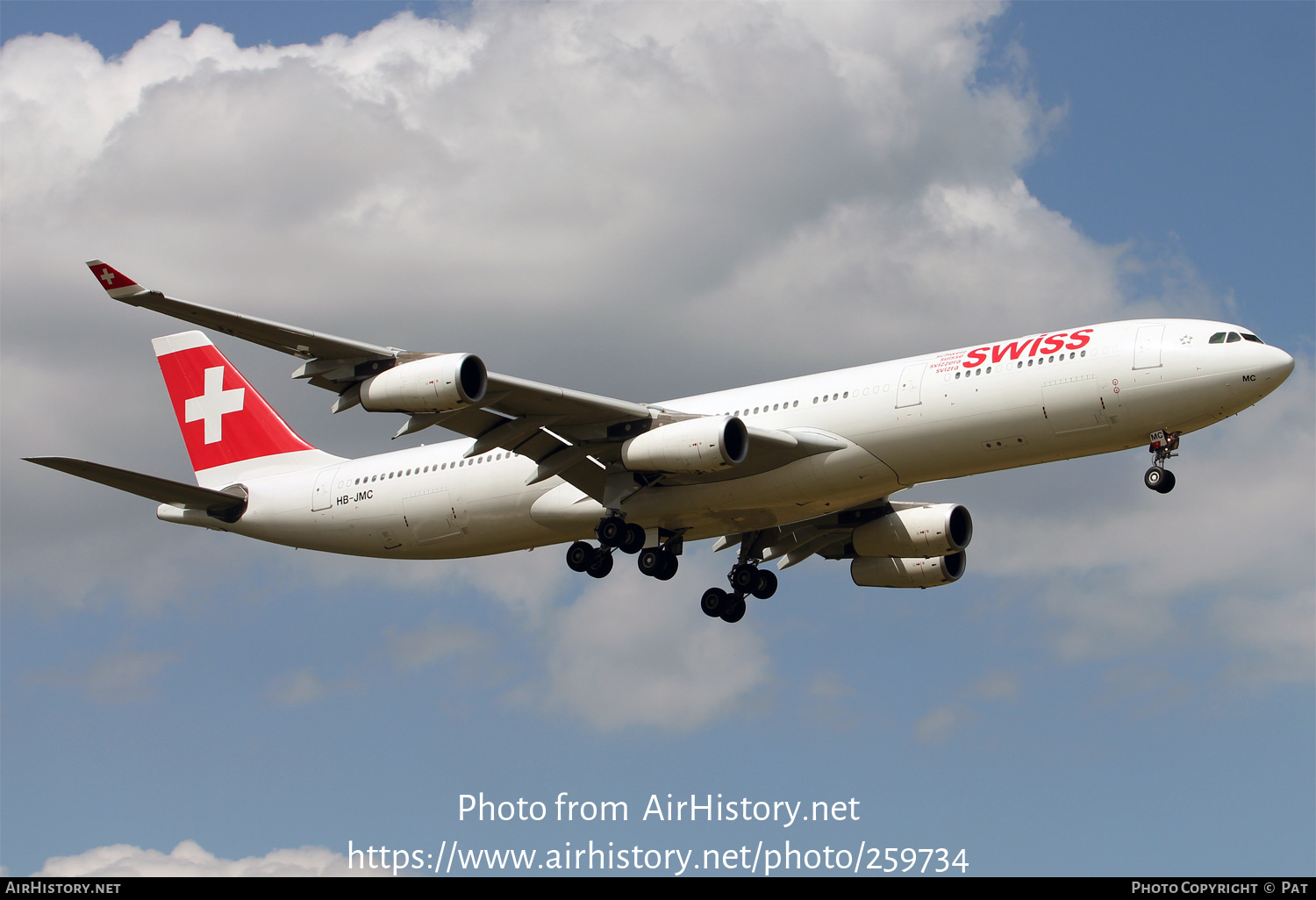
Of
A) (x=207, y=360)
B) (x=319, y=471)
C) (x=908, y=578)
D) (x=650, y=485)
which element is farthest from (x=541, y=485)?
(x=207, y=360)

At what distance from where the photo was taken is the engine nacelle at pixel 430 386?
106ft

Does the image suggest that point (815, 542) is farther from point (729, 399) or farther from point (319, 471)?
point (319, 471)

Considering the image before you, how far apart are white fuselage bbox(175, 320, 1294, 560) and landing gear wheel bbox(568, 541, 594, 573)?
497 mm

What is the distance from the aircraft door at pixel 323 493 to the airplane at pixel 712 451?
0.07 meters

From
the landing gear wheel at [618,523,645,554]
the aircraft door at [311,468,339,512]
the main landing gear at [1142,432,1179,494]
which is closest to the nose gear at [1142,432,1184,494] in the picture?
the main landing gear at [1142,432,1179,494]

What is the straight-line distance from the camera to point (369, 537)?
41719 mm

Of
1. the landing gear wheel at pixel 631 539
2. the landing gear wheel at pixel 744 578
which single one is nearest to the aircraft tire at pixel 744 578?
the landing gear wheel at pixel 744 578

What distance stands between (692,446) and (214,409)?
19793 millimetres

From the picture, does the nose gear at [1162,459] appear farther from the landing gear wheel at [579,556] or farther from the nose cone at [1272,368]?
the landing gear wheel at [579,556]

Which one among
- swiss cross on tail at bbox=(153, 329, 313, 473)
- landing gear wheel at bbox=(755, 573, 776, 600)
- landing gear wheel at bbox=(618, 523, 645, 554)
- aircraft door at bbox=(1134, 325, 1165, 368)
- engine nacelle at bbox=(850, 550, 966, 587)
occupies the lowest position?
landing gear wheel at bbox=(618, 523, 645, 554)

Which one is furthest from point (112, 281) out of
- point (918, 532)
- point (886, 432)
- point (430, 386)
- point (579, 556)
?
point (918, 532)

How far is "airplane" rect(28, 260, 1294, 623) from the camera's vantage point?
3259 cm

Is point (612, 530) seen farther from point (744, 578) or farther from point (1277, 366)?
point (1277, 366)

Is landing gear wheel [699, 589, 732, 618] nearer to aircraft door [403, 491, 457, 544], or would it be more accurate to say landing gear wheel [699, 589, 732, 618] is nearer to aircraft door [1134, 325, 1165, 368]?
aircraft door [403, 491, 457, 544]
